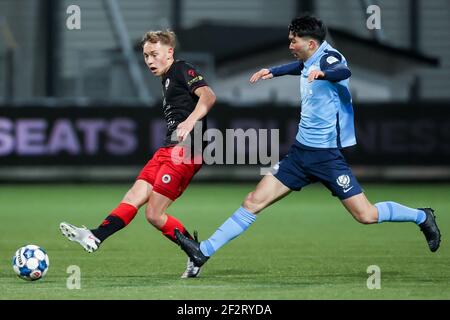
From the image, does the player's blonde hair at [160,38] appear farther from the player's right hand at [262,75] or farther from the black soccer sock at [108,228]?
the black soccer sock at [108,228]

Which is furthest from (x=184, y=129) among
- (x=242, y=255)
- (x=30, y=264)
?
(x=242, y=255)

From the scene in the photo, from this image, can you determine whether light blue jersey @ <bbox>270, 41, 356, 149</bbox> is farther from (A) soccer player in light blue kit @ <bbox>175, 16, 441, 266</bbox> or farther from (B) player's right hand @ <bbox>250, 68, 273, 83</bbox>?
(B) player's right hand @ <bbox>250, 68, 273, 83</bbox>

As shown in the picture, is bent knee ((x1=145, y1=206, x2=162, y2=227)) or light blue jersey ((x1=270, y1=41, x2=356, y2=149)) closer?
light blue jersey ((x1=270, y1=41, x2=356, y2=149))

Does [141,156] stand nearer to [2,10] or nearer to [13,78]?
[13,78]

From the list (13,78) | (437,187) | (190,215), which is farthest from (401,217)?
(13,78)

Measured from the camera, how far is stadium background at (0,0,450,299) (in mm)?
10430

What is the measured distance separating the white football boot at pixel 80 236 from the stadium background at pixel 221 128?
1.01 feet

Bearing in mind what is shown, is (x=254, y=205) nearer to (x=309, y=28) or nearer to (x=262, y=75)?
(x=262, y=75)

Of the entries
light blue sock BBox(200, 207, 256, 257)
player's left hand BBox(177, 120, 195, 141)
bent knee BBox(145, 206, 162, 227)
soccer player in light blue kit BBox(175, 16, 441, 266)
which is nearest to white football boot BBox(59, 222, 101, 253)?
bent knee BBox(145, 206, 162, 227)

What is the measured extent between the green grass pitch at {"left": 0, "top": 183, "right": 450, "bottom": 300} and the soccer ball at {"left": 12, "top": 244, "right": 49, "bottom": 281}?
0.08 m

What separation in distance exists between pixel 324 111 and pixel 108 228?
79.8 inches

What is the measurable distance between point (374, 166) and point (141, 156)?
4.49 meters

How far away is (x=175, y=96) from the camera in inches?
402

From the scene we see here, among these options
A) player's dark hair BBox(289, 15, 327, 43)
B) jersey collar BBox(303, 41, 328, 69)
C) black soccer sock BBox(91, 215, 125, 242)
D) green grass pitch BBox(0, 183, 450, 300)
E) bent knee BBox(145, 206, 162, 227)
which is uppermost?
player's dark hair BBox(289, 15, 327, 43)
